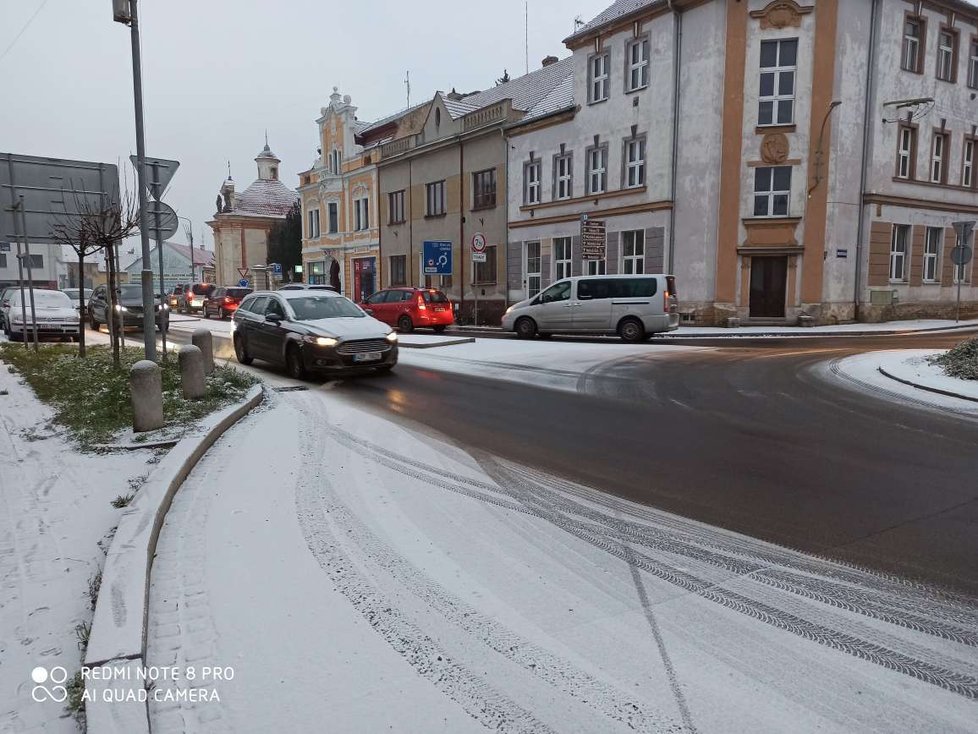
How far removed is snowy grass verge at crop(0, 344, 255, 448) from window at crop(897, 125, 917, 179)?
25153 mm

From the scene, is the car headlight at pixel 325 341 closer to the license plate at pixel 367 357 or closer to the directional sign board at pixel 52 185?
the license plate at pixel 367 357

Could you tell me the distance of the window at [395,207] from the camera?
38894mm

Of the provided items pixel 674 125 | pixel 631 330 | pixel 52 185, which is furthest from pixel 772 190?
pixel 52 185

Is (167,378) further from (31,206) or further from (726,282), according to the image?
(726,282)

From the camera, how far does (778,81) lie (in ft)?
75.9

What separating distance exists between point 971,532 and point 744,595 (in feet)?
6.51

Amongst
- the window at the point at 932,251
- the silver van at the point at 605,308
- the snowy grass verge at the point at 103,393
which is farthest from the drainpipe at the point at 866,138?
the snowy grass verge at the point at 103,393

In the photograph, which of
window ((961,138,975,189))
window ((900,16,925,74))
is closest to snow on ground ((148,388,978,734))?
window ((900,16,925,74))

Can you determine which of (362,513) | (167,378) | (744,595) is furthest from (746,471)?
(167,378)

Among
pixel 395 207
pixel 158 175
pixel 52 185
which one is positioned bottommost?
pixel 158 175

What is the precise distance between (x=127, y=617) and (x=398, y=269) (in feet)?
124

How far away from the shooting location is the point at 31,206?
561 inches

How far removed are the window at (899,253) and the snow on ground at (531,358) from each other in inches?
530

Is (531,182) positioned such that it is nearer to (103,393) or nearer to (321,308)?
(321,308)
